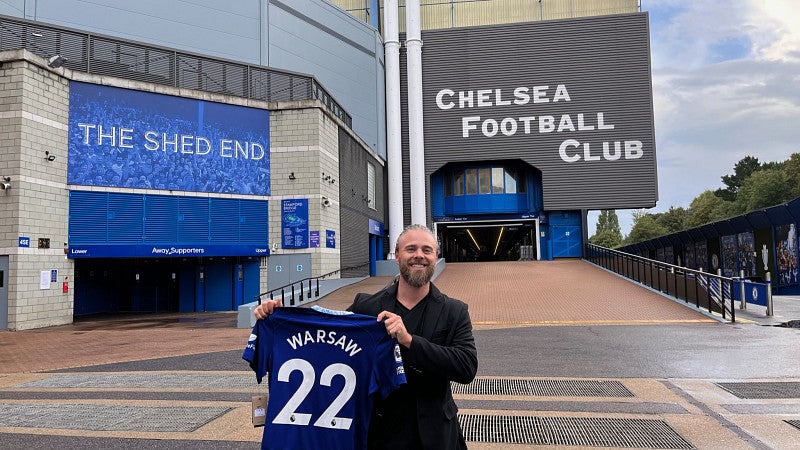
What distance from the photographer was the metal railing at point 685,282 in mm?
14773

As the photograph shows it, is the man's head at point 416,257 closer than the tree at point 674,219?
Yes

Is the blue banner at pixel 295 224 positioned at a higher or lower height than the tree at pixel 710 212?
lower

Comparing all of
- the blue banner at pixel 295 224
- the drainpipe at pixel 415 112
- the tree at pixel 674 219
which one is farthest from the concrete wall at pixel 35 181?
the tree at pixel 674 219

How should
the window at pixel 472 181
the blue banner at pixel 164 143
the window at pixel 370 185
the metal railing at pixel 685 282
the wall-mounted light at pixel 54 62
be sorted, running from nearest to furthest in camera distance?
the metal railing at pixel 685 282 → the wall-mounted light at pixel 54 62 → the blue banner at pixel 164 143 → the window at pixel 370 185 → the window at pixel 472 181

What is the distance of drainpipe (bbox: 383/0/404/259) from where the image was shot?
38062 millimetres

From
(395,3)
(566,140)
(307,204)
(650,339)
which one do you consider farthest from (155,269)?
(566,140)

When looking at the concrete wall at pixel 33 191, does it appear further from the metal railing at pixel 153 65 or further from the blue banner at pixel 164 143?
the metal railing at pixel 153 65

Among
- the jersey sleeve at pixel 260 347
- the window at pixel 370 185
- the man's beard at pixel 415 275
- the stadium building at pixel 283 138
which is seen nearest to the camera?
the man's beard at pixel 415 275

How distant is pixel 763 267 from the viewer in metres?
23.1

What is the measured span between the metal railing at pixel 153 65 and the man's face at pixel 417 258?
22.4m

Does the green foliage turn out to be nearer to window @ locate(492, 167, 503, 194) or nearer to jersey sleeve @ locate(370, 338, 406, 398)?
window @ locate(492, 167, 503, 194)

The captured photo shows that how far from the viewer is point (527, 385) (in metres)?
7.20

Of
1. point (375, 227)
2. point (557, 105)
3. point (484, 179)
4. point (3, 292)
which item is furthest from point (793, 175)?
point (3, 292)

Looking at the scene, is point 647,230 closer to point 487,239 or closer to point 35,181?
point 487,239
